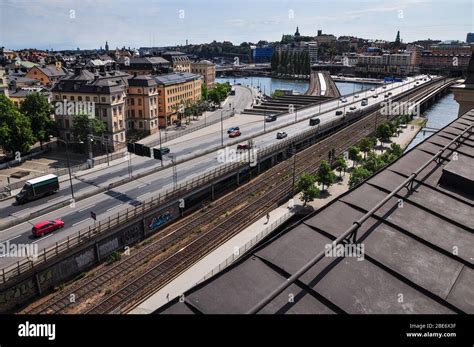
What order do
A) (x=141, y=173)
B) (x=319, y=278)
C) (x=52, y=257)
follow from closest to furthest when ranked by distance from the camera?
(x=319, y=278)
(x=52, y=257)
(x=141, y=173)

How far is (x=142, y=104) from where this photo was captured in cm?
7362

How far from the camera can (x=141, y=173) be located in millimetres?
46375

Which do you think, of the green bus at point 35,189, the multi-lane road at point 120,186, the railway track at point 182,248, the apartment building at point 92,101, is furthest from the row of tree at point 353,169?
the apartment building at point 92,101

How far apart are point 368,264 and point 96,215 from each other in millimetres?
32730

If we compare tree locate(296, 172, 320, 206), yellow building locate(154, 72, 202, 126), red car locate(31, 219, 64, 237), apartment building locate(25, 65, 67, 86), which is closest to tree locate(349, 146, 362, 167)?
tree locate(296, 172, 320, 206)

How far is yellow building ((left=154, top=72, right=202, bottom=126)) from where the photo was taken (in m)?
82.6

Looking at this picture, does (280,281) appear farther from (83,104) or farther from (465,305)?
(83,104)

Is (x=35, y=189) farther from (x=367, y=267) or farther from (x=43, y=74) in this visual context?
(x=43, y=74)

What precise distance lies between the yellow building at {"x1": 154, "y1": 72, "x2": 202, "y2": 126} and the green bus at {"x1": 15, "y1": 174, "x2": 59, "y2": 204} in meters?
45.3

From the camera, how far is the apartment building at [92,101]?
2474 inches

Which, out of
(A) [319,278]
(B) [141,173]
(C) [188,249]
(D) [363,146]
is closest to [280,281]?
(A) [319,278]

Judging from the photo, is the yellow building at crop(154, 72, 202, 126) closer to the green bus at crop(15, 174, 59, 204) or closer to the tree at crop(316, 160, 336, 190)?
the green bus at crop(15, 174, 59, 204)

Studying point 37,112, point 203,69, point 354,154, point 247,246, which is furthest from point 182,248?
point 203,69
